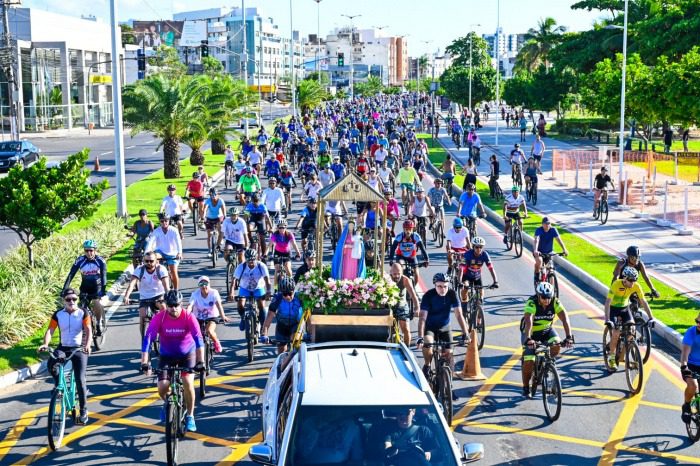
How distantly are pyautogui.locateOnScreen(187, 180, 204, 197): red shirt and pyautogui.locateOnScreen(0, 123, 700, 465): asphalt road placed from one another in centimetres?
1036

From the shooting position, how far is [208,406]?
1277 cm

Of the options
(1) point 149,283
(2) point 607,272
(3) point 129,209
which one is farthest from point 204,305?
(3) point 129,209

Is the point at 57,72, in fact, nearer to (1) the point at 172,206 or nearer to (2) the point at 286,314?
(1) the point at 172,206

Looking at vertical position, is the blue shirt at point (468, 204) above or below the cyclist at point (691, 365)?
above

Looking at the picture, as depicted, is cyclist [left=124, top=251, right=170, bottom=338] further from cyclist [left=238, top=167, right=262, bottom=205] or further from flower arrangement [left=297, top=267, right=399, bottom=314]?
cyclist [left=238, top=167, right=262, bottom=205]

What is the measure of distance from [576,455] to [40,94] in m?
77.3

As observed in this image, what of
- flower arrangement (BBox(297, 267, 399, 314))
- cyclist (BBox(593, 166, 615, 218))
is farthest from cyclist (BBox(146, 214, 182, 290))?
cyclist (BBox(593, 166, 615, 218))

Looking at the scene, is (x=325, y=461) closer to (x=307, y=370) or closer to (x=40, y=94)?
(x=307, y=370)

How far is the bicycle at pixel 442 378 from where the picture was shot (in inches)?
464

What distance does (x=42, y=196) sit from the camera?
19406 millimetres

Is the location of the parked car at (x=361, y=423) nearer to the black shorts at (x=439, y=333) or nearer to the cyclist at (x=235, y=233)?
the black shorts at (x=439, y=333)

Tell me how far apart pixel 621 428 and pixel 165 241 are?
30.3 ft

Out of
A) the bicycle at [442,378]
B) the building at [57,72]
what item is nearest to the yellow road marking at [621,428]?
the bicycle at [442,378]

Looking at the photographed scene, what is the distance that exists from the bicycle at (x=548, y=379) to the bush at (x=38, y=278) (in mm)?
8299
